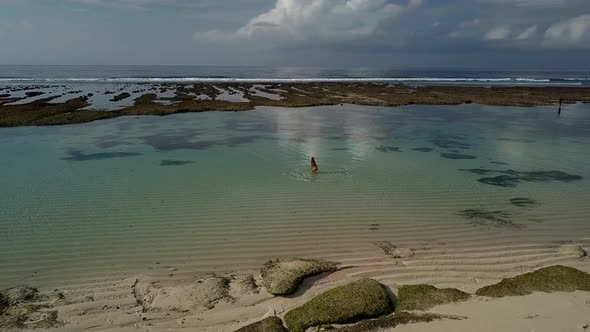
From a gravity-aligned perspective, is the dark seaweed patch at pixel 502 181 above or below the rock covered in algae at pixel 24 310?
above

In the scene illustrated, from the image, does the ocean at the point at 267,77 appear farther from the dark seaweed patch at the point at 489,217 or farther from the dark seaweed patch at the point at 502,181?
the dark seaweed patch at the point at 489,217

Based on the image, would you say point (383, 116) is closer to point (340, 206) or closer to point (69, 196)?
point (340, 206)

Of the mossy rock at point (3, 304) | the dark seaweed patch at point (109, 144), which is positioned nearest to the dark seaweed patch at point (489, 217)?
the mossy rock at point (3, 304)

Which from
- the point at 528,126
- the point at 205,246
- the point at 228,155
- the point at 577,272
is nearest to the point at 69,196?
the point at 205,246

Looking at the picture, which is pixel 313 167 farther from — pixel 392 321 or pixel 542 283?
pixel 392 321

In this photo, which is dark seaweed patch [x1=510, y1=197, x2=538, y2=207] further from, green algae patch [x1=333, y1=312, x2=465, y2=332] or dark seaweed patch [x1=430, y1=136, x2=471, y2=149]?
dark seaweed patch [x1=430, y1=136, x2=471, y2=149]

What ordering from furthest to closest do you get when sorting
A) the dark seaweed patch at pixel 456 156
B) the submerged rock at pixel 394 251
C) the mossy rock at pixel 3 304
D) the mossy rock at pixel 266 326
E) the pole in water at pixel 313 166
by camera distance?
the dark seaweed patch at pixel 456 156 < the pole in water at pixel 313 166 < the submerged rock at pixel 394 251 < the mossy rock at pixel 3 304 < the mossy rock at pixel 266 326
